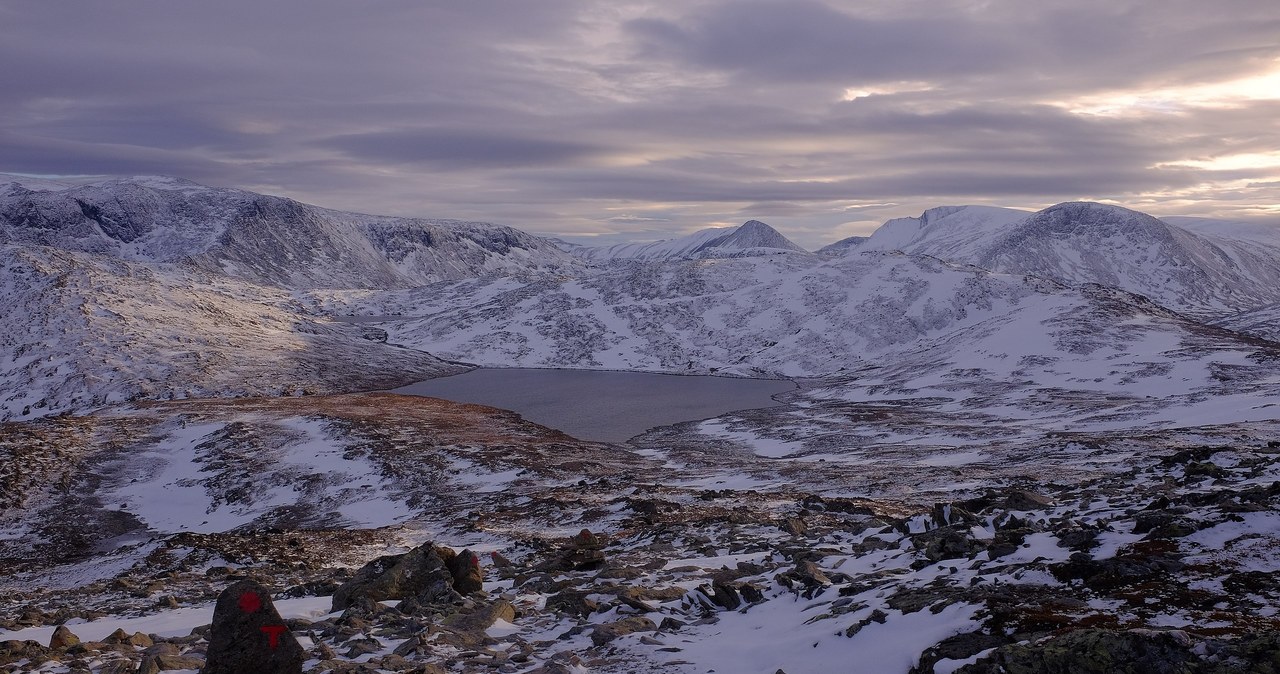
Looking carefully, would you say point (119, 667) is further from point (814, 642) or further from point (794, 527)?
point (794, 527)

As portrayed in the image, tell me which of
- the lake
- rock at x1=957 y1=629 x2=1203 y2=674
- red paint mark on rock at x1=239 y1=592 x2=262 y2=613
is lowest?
the lake

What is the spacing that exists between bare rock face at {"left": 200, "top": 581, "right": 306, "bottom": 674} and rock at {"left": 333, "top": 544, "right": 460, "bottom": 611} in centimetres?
583

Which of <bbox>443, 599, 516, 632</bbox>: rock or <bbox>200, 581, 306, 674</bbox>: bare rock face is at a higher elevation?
<bbox>200, 581, 306, 674</bbox>: bare rock face

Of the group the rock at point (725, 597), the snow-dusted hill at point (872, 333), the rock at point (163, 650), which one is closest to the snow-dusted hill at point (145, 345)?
the snow-dusted hill at point (872, 333)

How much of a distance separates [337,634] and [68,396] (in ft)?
291

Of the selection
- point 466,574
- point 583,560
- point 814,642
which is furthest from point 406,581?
point 814,642

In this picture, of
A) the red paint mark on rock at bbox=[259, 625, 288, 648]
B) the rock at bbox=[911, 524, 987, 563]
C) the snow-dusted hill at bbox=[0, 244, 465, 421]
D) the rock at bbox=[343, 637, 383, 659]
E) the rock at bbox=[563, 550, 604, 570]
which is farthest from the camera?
the snow-dusted hill at bbox=[0, 244, 465, 421]

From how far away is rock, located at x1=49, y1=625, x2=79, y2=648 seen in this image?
15747 mm

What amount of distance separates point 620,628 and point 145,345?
10909 cm

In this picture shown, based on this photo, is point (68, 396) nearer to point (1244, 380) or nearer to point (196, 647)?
point (196, 647)

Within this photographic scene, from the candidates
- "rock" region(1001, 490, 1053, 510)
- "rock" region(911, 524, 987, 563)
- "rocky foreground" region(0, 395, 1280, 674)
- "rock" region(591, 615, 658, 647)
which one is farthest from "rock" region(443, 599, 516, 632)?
"rock" region(1001, 490, 1053, 510)

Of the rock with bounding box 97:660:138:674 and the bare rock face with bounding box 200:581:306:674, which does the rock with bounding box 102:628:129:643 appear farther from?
the bare rock face with bounding box 200:581:306:674

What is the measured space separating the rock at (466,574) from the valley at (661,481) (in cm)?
94

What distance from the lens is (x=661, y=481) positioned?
49875 mm
